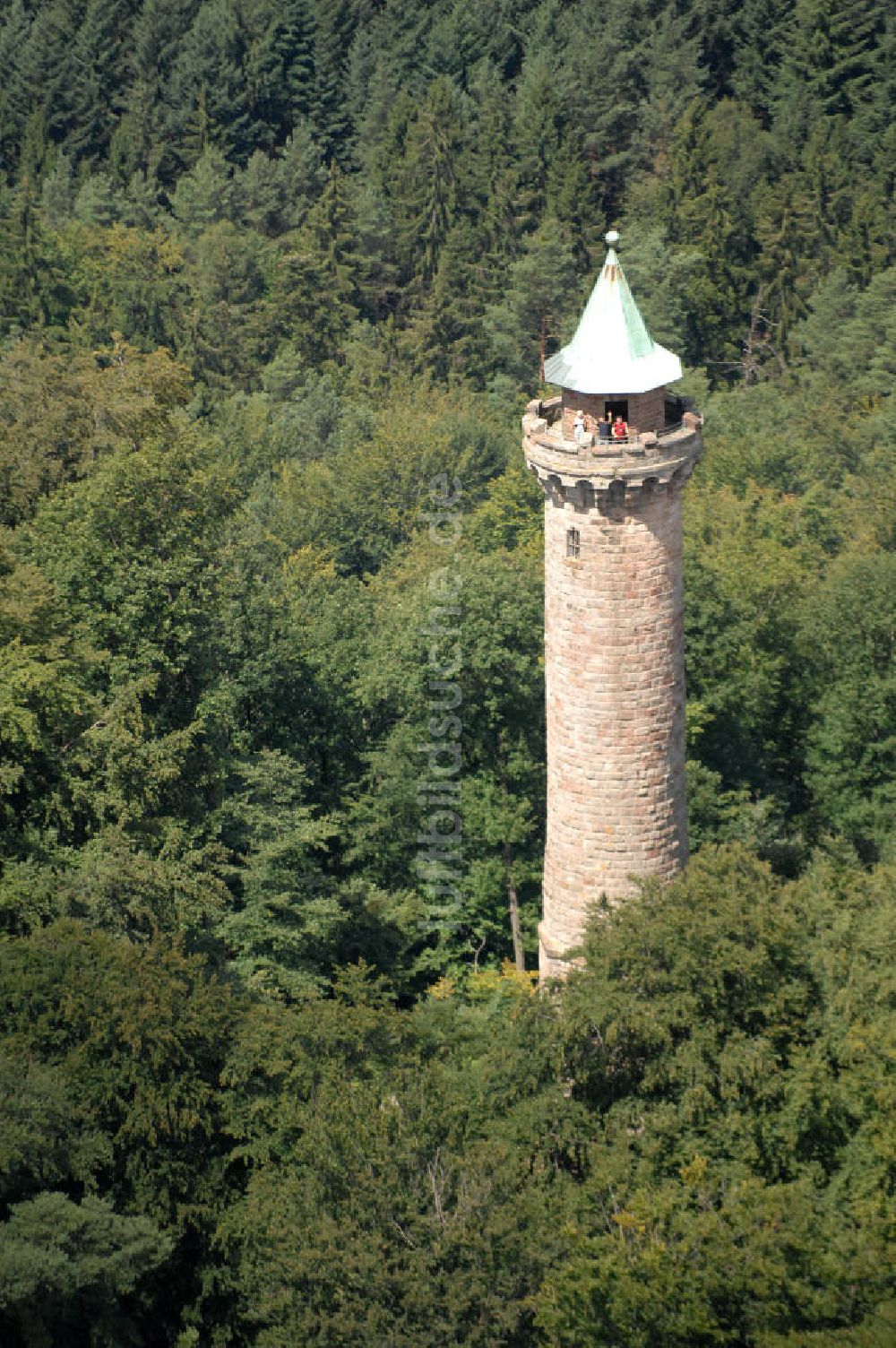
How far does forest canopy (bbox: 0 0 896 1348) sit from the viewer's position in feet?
140

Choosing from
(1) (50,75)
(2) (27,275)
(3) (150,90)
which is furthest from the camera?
(1) (50,75)

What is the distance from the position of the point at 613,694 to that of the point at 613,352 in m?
5.76

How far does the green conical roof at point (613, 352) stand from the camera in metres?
44.3

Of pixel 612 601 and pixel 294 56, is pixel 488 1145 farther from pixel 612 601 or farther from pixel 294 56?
pixel 294 56

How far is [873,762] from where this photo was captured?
60219 mm

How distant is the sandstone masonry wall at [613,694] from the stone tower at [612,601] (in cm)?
2

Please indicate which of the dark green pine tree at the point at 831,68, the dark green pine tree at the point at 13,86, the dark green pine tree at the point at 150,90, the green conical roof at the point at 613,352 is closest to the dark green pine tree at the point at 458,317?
the dark green pine tree at the point at 831,68

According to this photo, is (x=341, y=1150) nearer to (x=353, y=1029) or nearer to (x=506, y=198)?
(x=353, y=1029)

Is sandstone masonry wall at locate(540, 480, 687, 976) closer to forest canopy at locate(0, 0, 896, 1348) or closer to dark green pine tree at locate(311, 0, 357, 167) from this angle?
forest canopy at locate(0, 0, 896, 1348)

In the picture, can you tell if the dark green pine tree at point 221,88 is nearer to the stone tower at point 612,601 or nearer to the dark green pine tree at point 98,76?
the dark green pine tree at point 98,76

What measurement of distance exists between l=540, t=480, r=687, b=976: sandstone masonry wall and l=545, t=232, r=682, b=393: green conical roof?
5.75 ft

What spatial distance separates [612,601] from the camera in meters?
45.1

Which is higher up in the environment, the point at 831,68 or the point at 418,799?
the point at 831,68

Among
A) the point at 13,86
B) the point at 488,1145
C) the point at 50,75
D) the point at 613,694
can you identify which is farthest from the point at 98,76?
the point at 488,1145
